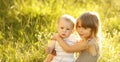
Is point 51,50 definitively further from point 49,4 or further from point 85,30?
point 49,4

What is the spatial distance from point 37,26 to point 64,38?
2.12 metres

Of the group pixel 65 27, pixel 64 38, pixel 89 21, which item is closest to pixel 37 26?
pixel 64 38

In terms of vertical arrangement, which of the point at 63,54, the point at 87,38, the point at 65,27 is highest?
the point at 65,27

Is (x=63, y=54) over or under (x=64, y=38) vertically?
under

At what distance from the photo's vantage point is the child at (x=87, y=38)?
451cm

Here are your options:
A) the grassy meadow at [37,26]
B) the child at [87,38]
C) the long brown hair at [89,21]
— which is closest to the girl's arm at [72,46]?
the child at [87,38]

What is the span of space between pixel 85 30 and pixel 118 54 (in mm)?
1605

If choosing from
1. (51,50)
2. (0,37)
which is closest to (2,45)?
(0,37)

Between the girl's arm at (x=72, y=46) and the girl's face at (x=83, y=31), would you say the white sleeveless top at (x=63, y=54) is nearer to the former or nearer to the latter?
the girl's arm at (x=72, y=46)

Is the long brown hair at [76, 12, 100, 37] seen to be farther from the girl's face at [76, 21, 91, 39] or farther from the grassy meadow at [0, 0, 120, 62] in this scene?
the grassy meadow at [0, 0, 120, 62]

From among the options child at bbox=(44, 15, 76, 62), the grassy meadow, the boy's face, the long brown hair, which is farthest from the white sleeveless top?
the grassy meadow

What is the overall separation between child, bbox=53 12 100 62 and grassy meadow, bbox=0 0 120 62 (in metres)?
1.26

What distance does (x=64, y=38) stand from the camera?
4.67m

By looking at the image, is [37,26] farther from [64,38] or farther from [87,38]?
[87,38]
